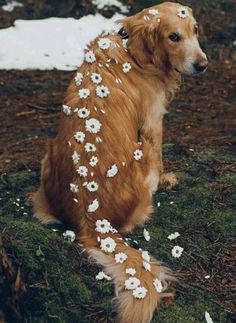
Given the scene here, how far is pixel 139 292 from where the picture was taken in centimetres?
377

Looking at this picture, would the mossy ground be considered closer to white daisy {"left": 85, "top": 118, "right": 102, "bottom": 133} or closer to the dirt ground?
the dirt ground

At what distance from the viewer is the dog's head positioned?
4.60 metres

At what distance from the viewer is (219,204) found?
A: 4965 millimetres

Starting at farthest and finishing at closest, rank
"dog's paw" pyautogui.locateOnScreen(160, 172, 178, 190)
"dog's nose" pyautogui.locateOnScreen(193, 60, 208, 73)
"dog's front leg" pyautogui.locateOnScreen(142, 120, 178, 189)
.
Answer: "dog's paw" pyautogui.locateOnScreen(160, 172, 178, 190)
"dog's front leg" pyautogui.locateOnScreen(142, 120, 178, 189)
"dog's nose" pyautogui.locateOnScreen(193, 60, 208, 73)

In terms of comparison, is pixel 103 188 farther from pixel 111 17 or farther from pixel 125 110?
pixel 111 17

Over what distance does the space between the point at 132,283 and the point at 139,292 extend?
8 cm

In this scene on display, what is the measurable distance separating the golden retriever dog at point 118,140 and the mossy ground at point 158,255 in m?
0.12

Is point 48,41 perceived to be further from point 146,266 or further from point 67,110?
point 146,266

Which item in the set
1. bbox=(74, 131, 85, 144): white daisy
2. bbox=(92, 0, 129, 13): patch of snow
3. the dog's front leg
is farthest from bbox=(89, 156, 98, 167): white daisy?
bbox=(92, 0, 129, 13): patch of snow

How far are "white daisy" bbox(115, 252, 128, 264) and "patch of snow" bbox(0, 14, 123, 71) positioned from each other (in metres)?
5.23

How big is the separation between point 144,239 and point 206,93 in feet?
13.7

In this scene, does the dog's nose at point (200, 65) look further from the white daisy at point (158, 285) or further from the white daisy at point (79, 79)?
the white daisy at point (158, 285)

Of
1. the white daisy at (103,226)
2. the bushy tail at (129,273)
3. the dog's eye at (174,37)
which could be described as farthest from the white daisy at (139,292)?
the dog's eye at (174,37)

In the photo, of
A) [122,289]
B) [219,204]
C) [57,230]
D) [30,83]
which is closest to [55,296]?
[122,289]
